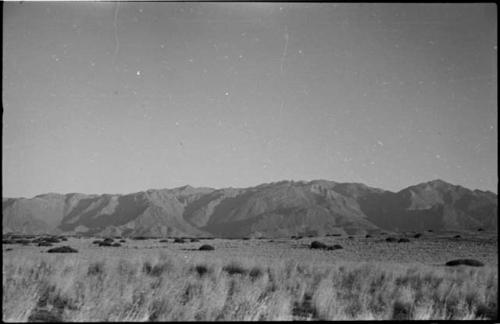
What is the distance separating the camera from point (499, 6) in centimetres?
641

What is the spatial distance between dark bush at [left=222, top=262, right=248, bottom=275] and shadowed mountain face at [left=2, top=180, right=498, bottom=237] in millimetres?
73804

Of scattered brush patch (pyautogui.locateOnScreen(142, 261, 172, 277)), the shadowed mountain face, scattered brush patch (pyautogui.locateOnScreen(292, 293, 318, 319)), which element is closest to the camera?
scattered brush patch (pyautogui.locateOnScreen(292, 293, 318, 319))

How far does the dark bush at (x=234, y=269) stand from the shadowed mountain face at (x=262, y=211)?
7380 cm

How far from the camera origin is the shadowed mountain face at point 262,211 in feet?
308

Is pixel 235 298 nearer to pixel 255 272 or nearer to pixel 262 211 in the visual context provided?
pixel 255 272

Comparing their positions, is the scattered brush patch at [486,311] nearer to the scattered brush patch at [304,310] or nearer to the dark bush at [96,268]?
the scattered brush patch at [304,310]

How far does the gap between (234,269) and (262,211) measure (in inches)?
3847

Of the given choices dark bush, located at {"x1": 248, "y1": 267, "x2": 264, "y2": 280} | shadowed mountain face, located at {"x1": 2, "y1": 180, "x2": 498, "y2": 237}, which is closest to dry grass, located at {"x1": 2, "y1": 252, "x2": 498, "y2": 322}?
dark bush, located at {"x1": 248, "y1": 267, "x2": 264, "y2": 280}

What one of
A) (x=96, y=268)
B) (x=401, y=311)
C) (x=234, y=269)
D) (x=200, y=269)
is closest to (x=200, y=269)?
(x=200, y=269)

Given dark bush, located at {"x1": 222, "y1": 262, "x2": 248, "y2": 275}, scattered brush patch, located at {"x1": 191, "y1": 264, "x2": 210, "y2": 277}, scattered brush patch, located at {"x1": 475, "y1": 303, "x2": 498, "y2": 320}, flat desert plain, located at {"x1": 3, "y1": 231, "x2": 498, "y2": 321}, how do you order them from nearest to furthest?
flat desert plain, located at {"x1": 3, "y1": 231, "x2": 498, "y2": 321} → scattered brush patch, located at {"x1": 475, "y1": 303, "x2": 498, "y2": 320} → scattered brush patch, located at {"x1": 191, "y1": 264, "x2": 210, "y2": 277} → dark bush, located at {"x1": 222, "y1": 262, "x2": 248, "y2": 275}

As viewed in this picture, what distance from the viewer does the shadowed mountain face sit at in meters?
93.9

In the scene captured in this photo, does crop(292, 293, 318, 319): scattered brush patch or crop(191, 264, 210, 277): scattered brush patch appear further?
crop(191, 264, 210, 277): scattered brush patch

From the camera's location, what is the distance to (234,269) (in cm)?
1119

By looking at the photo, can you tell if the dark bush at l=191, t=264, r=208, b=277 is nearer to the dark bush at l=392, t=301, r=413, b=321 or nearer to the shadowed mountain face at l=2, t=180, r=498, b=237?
the dark bush at l=392, t=301, r=413, b=321
